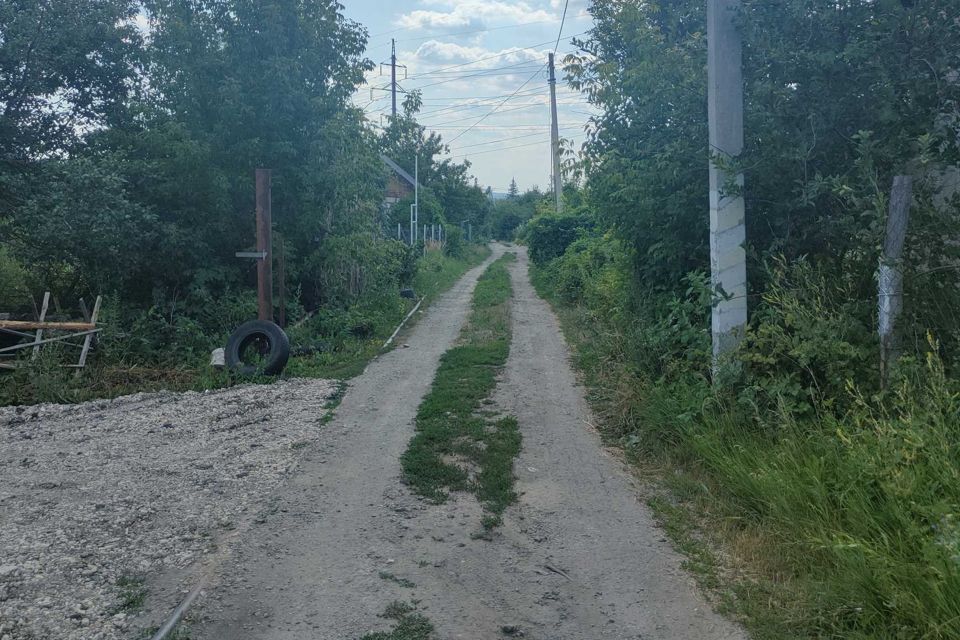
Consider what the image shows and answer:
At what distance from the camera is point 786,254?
7.49 m

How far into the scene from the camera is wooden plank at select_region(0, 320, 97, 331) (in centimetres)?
1150

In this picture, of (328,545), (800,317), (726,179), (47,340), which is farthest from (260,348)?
(800,317)

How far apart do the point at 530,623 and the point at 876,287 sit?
13.4 ft

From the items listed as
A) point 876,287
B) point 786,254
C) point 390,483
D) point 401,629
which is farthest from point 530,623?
point 786,254

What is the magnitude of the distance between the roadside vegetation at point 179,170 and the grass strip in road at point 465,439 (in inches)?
79.4

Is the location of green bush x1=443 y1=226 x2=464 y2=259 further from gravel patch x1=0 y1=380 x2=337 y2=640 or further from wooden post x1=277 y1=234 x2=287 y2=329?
gravel patch x1=0 y1=380 x2=337 y2=640

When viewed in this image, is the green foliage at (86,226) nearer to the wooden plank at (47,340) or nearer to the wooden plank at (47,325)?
the wooden plank at (47,325)

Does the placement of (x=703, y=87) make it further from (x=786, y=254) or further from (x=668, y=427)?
(x=668, y=427)

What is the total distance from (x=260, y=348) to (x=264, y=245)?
63.2 inches

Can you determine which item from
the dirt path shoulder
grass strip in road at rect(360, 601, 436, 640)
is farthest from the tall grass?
the dirt path shoulder

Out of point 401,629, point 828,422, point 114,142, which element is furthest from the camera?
point 114,142

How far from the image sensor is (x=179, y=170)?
13.6 metres

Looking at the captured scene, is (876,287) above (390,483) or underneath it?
above

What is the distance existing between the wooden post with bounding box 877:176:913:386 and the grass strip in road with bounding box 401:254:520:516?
2935 millimetres
